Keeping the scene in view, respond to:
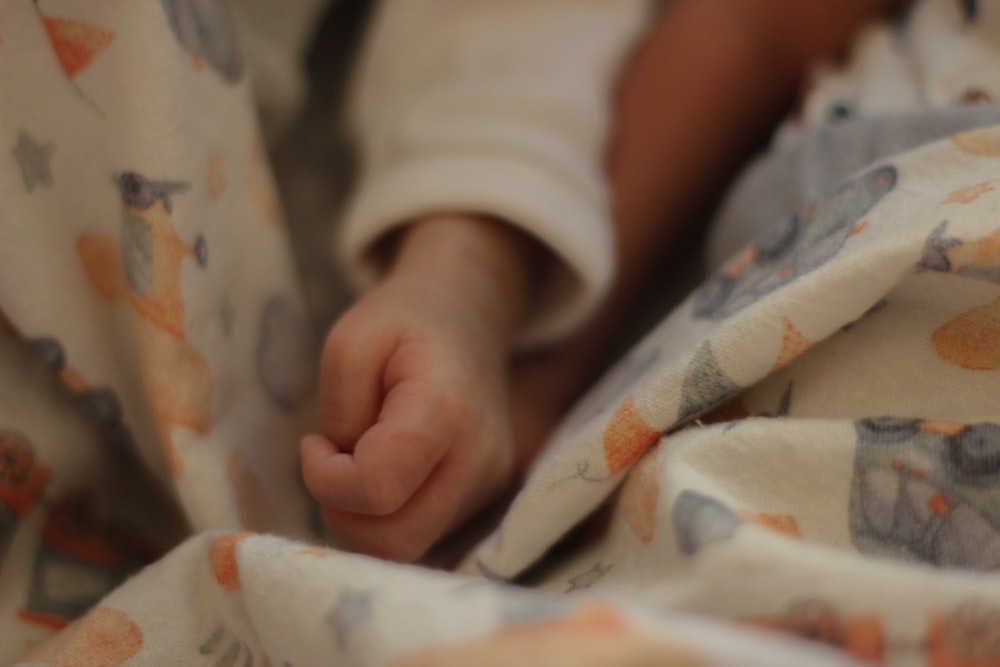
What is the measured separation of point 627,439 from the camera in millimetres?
320

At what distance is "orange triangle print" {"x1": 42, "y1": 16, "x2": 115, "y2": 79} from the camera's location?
1.13ft

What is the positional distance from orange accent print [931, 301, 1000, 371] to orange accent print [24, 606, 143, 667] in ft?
1.02

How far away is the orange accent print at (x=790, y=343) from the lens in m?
0.31

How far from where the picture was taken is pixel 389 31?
608 millimetres

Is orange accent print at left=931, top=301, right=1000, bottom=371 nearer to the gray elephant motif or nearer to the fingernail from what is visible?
the gray elephant motif

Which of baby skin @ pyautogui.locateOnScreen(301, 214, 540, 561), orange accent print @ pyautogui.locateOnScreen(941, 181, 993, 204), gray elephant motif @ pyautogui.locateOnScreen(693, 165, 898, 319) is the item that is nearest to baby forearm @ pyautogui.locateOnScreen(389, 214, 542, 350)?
baby skin @ pyautogui.locateOnScreen(301, 214, 540, 561)

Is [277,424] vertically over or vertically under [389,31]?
under

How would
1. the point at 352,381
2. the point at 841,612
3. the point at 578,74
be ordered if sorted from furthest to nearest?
the point at 578,74
the point at 352,381
the point at 841,612

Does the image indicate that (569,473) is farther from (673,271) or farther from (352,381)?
(673,271)

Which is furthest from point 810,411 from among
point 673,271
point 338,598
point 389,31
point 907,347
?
point 389,31

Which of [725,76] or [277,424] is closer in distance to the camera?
[277,424]

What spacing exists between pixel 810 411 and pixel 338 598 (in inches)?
7.1

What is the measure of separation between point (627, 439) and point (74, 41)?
0.27 metres

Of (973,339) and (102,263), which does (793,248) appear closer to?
(973,339)
